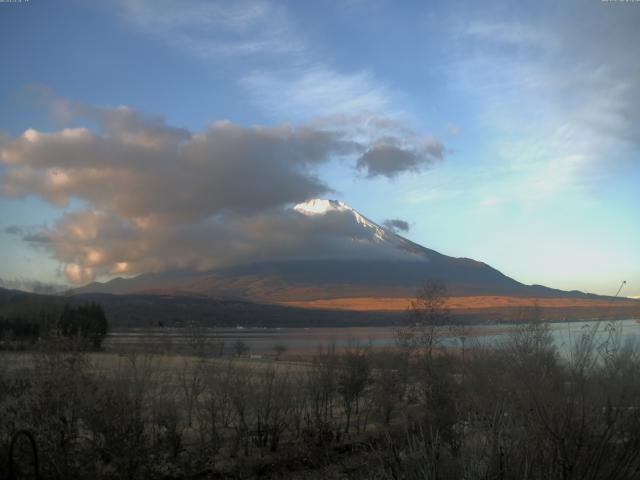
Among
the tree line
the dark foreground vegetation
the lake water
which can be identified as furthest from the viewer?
the tree line

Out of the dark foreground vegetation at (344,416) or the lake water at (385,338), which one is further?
the lake water at (385,338)

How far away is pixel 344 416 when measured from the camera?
24062 mm

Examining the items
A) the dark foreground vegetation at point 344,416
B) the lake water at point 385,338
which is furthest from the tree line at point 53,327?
the lake water at point 385,338

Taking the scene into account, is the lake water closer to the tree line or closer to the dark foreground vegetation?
the dark foreground vegetation

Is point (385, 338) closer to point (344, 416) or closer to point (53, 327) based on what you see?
point (344, 416)

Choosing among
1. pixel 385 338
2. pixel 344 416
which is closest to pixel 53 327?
pixel 344 416

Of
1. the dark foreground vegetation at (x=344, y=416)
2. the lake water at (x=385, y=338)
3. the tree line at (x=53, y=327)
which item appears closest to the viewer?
the dark foreground vegetation at (x=344, y=416)

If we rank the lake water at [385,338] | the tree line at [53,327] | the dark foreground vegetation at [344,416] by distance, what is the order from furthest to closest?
the tree line at [53,327] → the lake water at [385,338] → the dark foreground vegetation at [344,416]

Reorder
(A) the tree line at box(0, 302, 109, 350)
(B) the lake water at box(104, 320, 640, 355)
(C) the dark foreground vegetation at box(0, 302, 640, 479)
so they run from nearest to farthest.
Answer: (C) the dark foreground vegetation at box(0, 302, 640, 479) → (B) the lake water at box(104, 320, 640, 355) → (A) the tree line at box(0, 302, 109, 350)

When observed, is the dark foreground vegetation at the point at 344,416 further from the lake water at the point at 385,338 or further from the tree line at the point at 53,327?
the tree line at the point at 53,327

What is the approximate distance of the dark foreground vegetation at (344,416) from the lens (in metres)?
6.57

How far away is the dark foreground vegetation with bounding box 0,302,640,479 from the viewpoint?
6.57 m

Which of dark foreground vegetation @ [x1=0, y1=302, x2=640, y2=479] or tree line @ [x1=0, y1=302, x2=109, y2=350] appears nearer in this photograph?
dark foreground vegetation @ [x1=0, y1=302, x2=640, y2=479]

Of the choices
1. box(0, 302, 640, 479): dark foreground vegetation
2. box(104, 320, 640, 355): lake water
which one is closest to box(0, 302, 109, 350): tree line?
box(0, 302, 640, 479): dark foreground vegetation
